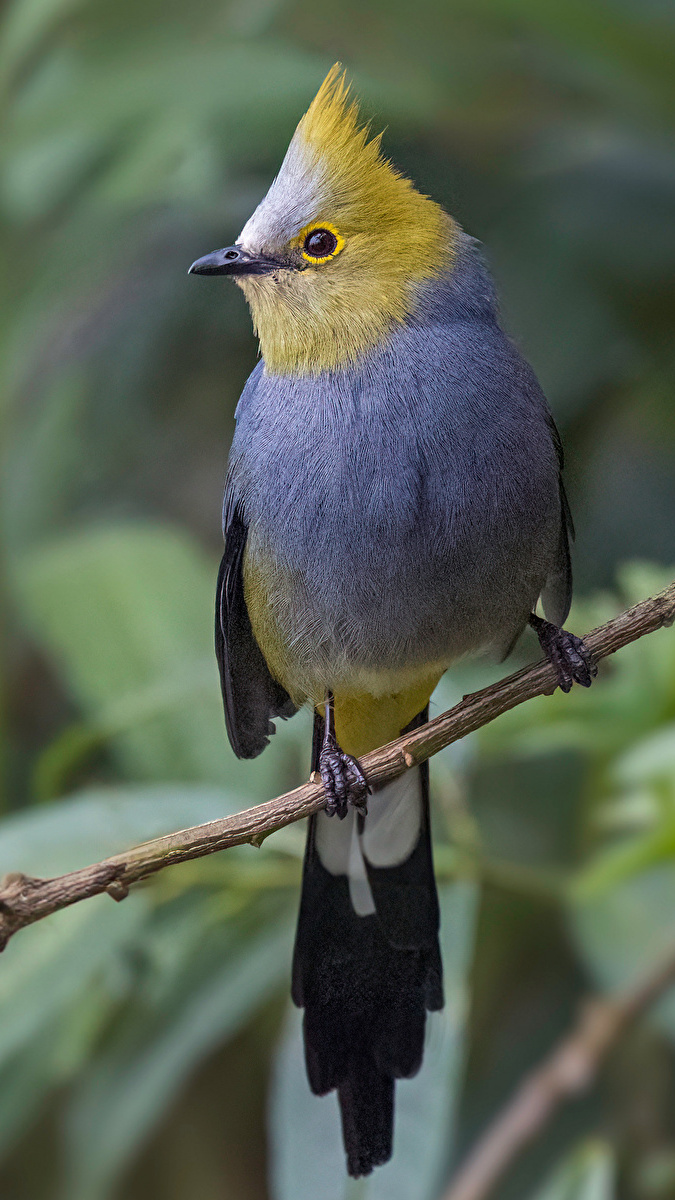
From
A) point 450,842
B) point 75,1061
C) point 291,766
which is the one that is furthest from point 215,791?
point 75,1061

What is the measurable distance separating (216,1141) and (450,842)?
107 cm

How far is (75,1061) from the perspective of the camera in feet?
5.80

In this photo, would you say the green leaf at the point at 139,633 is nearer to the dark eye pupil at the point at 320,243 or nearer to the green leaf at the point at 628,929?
the green leaf at the point at 628,929

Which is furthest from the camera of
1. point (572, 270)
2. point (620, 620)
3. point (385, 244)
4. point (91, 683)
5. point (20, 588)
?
point (20, 588)

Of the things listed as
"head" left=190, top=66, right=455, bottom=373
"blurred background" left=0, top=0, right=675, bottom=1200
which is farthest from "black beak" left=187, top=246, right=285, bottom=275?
"blurred background" left=0, top=0, right=675, bottom=1200

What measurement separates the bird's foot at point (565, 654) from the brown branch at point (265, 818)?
2cm

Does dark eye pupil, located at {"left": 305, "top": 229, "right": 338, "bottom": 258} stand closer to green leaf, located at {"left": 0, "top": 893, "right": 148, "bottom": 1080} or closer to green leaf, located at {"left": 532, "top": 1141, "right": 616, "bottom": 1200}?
green leaf, located at {"left": 0, "top": 893, "right": 148, "bottom": 1080}

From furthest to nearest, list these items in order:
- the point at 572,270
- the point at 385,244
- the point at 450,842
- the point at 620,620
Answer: the point at 450,842
the point at 572,270
the point at 620,620
the point at 385,244

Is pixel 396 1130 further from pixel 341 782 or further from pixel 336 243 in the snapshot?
pixel 336 243

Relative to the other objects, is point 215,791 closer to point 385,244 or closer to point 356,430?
point 356,430

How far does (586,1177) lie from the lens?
158 centimetres

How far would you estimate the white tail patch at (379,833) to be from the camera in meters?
1.18

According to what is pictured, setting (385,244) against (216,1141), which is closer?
(385,244)

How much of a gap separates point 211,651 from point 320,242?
1.20m
